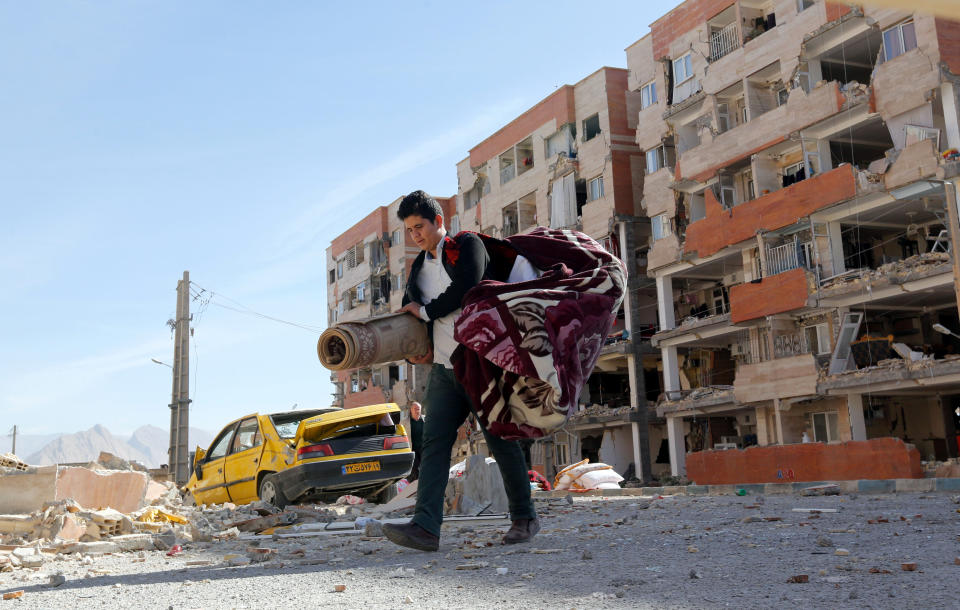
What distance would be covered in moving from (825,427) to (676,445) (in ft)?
20.7

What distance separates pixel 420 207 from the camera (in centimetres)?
550

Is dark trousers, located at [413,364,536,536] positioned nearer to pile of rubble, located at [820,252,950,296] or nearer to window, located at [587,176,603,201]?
pile of rubble, located at [820,252,950,296]

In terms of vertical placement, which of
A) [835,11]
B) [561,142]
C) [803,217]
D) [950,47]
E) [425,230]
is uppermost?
[561,142]

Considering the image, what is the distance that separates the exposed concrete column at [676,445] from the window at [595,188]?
10.5 meters

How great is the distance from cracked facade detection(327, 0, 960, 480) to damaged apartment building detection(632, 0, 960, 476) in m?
0.07

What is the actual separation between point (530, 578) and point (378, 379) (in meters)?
56.1

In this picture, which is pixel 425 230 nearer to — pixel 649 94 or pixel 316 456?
pixel 316 456

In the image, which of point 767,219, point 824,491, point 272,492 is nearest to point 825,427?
point 767,219

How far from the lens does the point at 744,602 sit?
129 inches

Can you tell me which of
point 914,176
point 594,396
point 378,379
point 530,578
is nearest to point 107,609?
point 530,578

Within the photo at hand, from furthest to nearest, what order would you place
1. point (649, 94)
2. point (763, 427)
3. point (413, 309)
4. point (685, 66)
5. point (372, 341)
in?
point (649, 94)
point (685, 66)
point (763, 427)
point (413, 309)
point (372, 341)

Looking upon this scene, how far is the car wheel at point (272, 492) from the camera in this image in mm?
12422

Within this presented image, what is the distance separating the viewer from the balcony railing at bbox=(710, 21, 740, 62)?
1294 inches

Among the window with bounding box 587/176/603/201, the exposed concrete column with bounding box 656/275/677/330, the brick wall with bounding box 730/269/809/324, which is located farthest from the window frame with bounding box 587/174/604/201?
the brick wall with bounding box 730/269/809/324
